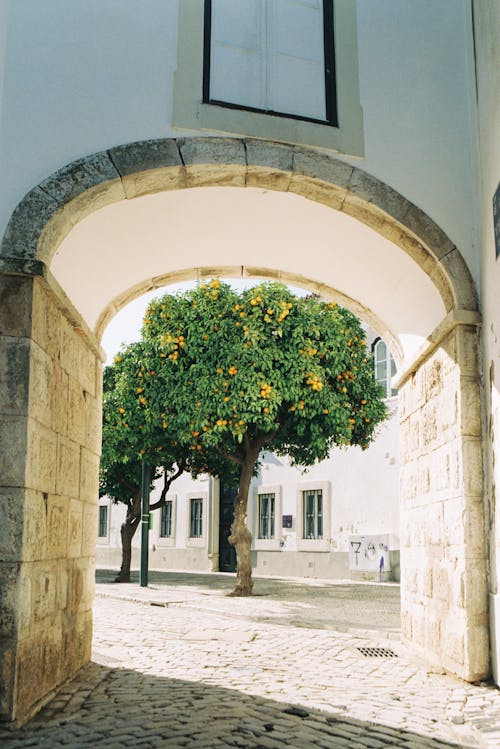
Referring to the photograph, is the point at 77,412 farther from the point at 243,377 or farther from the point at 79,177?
the point at 243,377

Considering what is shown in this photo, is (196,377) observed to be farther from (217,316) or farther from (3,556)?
(3,556)

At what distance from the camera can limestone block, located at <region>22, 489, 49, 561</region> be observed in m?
4.65

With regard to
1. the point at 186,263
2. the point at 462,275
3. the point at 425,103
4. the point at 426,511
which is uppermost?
the point at 425,103

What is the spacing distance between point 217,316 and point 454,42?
22.2 ft

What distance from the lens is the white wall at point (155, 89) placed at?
18.3 ft

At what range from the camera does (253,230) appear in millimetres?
7055

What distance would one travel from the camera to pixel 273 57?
6.24 metres

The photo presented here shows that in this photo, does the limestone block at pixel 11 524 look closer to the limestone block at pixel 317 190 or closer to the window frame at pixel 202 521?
the limestone block at pixel 317 190

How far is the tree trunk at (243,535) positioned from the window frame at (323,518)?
235 inches

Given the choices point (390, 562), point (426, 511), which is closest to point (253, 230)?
point (426, 511)

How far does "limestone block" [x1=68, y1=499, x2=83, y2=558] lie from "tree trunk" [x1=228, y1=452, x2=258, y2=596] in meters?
6.84

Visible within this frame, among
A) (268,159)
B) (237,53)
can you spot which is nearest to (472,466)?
(268,159)

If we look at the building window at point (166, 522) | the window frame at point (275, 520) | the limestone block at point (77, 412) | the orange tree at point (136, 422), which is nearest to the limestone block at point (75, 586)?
the limestone block at point (77, 412)

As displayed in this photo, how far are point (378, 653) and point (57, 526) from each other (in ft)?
11.0
